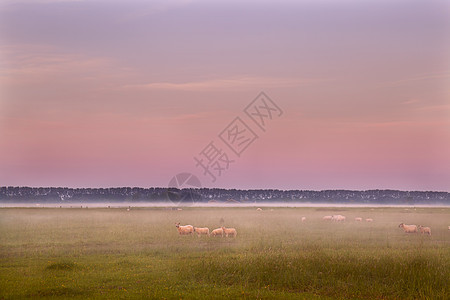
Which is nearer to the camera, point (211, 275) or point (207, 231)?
point (211, 275)

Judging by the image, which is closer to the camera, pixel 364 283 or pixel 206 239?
pixel 364 283

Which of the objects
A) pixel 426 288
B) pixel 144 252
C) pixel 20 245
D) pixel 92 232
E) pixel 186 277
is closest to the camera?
pixel 426 288

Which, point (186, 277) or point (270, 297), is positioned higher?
point (186, 277)

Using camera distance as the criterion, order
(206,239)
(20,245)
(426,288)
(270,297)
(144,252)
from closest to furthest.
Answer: (270,297)
(426,288)
(144,252)
(20,245)
(206,239)

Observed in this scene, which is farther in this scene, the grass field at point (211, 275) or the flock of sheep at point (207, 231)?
the flock of sheep at point (207, 231)

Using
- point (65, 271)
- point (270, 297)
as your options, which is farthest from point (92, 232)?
point (270, 297)

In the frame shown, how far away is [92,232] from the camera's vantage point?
4631 centimetres

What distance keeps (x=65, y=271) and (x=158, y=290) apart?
659 centimetres

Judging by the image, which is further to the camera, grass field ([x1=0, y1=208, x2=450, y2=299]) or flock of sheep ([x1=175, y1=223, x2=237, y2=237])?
flock of sheep ([x1=175, y1=223, x2=237, y2=237])

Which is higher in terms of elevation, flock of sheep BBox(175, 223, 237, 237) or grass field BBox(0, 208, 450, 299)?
flock of sheep BBox(175, 223, 237, 237)

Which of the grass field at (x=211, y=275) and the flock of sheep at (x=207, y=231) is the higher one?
the flock of sheep at (x=207, y=231)

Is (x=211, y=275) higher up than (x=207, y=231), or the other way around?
(x=207, y=231)

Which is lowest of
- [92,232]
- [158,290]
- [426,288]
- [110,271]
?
[426,288]

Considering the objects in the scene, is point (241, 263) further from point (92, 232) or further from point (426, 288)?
point (92, 232)
